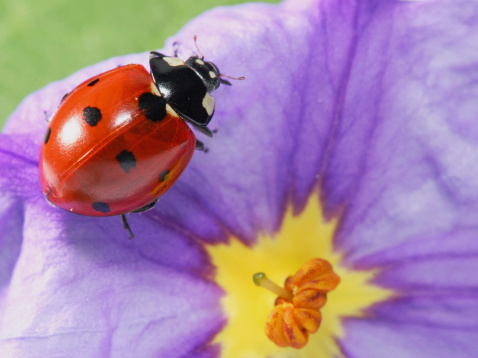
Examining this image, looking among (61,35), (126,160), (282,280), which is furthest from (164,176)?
(61,35)

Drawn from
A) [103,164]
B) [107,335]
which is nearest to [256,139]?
[103,164]

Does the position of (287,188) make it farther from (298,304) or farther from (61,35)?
(61,35)

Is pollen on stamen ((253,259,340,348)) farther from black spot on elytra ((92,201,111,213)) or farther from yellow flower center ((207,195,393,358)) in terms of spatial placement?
black spot on elytra ((92,201,111,213))

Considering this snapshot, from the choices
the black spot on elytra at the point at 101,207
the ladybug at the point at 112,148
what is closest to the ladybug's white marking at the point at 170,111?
the ladybug at the point at 112,148

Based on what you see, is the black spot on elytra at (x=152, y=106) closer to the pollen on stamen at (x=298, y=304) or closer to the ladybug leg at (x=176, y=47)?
the ladybug leg at (x=176, y=47)

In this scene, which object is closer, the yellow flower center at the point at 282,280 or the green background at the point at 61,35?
the yellow flower center at the point at 282,280
